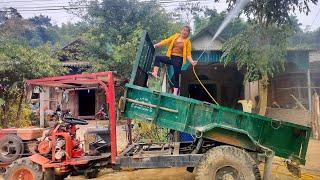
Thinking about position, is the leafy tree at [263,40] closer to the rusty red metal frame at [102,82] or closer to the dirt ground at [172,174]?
the dirt ground at [172,174]

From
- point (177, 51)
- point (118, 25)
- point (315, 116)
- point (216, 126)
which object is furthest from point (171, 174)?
point (118, 25)

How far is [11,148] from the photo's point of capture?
7.01m

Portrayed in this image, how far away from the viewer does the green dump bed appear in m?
5.82

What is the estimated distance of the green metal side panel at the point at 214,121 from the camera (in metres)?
5.82

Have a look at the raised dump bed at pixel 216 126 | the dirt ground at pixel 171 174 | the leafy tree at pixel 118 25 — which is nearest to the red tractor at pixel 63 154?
the raised dump bed at pixel 216 126

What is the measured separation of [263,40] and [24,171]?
9.04m

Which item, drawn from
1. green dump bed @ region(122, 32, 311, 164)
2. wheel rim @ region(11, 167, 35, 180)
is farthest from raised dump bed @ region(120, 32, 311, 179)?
wheel rim @ region(11, 167, 35, 180)

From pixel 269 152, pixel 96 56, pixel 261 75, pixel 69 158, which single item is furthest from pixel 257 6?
pixel 96 56

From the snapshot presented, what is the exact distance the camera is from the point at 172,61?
7848 mm

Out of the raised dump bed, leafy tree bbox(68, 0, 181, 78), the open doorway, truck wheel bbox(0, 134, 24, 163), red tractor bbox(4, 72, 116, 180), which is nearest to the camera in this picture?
the raised dump bed

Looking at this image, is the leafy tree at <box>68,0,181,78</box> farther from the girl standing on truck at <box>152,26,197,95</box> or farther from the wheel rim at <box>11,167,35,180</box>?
the wheel rim at <box>11,167,35,180</box>

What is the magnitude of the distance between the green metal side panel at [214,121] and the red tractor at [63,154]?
51 cm

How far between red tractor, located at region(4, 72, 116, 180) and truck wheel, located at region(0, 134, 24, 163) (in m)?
0.49

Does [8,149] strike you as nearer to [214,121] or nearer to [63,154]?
[63,154]
